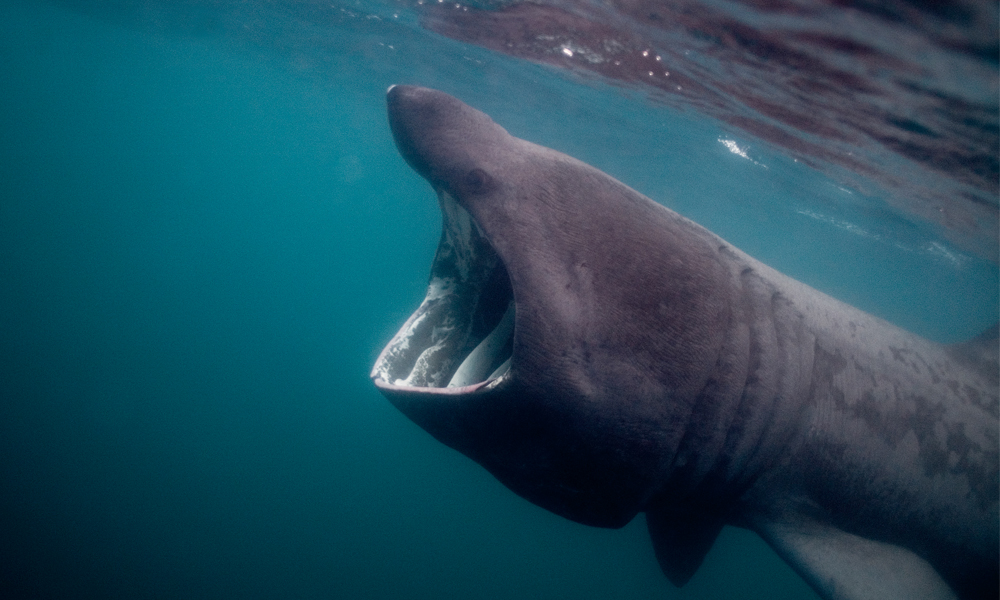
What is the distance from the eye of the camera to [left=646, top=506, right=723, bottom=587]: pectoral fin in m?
4.18

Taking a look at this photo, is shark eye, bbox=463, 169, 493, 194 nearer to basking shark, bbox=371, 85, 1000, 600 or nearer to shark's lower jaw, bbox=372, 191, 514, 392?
basking shark, bbox=371, 85, 1000, 600

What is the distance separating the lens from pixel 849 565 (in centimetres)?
321

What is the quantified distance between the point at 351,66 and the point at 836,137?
2033 cm

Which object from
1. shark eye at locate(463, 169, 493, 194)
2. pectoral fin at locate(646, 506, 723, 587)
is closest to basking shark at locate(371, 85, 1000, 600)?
shark eye at locate(463, 169, 493, 194)

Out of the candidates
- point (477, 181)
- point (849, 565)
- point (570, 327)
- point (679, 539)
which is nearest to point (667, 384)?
point (570, 327)

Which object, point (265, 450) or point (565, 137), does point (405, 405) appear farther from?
point (265, 450)

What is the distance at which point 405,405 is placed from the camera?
251 cm

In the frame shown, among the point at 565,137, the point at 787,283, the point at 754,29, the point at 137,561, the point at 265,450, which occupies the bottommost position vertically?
the point at 265,450

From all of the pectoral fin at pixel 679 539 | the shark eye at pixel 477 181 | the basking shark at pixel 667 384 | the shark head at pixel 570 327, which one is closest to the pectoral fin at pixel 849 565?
the basking shark at pixel 667 384

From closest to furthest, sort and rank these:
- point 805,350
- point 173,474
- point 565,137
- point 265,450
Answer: point 805,350 < point 565,137 < point 173,474 < point 265,450

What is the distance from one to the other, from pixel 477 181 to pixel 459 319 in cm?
121

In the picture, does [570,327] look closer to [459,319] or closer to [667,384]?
[667,384]

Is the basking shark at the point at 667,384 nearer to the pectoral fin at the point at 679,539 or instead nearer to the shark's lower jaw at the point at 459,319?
the shark's lower jaw at the point at 459,319

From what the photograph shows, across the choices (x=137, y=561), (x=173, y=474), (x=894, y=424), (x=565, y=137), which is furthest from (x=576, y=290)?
(x=173, y=474)
